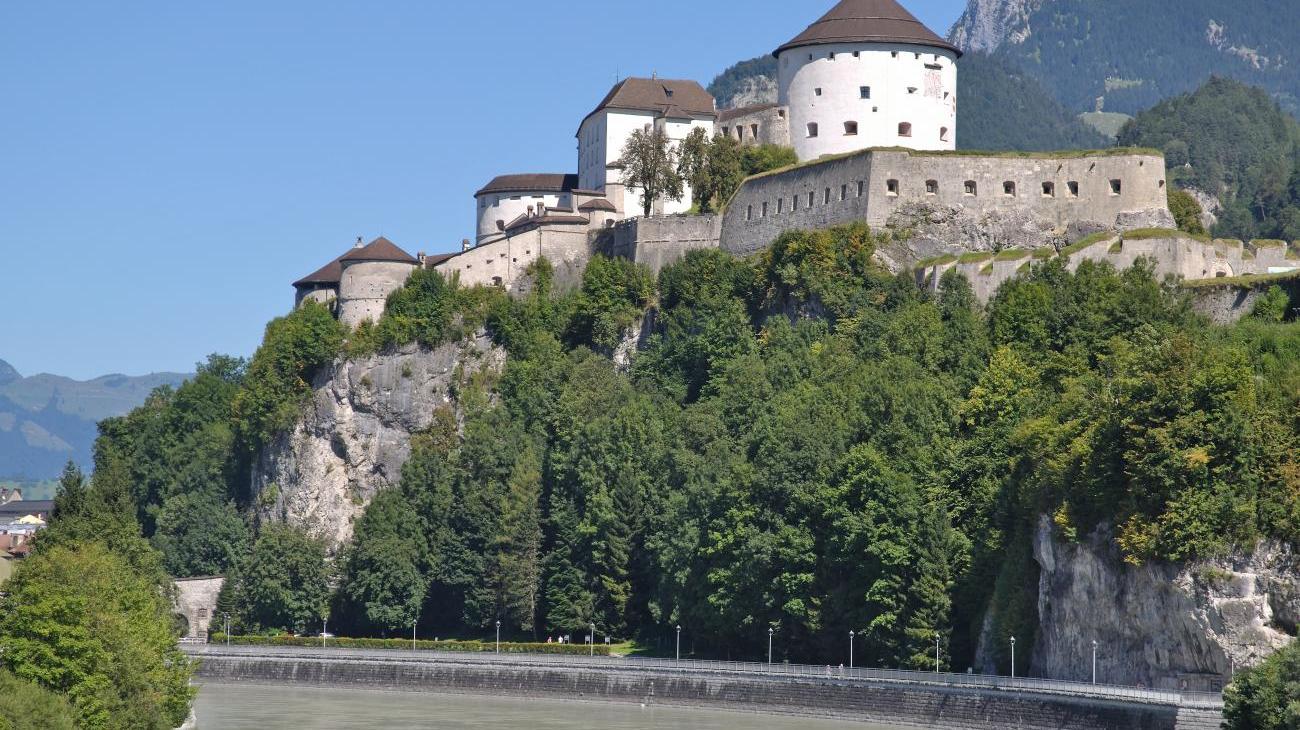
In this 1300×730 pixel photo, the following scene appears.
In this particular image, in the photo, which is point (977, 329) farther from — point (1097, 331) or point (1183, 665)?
point (1183, 665)

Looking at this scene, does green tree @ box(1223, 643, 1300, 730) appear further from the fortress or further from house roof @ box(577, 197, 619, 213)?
house roof @ box(577, 197, 619, 213)

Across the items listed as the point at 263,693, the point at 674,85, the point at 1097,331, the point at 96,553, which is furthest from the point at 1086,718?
the point at 674,85

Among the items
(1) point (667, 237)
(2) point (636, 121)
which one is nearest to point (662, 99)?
(2) point (636, 121)

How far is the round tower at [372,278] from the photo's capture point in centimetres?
8931

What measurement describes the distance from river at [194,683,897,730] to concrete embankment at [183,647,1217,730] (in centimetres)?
45

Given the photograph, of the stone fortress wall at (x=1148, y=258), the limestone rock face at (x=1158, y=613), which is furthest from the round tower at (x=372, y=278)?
the limestone rock face at (x=1158, y=613)

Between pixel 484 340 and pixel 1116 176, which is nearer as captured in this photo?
pixel 1116 176

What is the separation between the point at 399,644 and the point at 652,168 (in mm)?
21934

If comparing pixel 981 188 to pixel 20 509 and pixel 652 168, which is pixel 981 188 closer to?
pixel 652 168

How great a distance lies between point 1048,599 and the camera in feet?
A: 188

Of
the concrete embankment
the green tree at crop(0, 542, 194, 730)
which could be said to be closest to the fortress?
the concrete embankment

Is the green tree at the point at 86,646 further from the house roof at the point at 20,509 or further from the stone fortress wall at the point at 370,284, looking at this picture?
the house roof at the point at 20,509

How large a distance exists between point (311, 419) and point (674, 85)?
2142 centimetres

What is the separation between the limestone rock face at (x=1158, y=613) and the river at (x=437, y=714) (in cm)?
534
